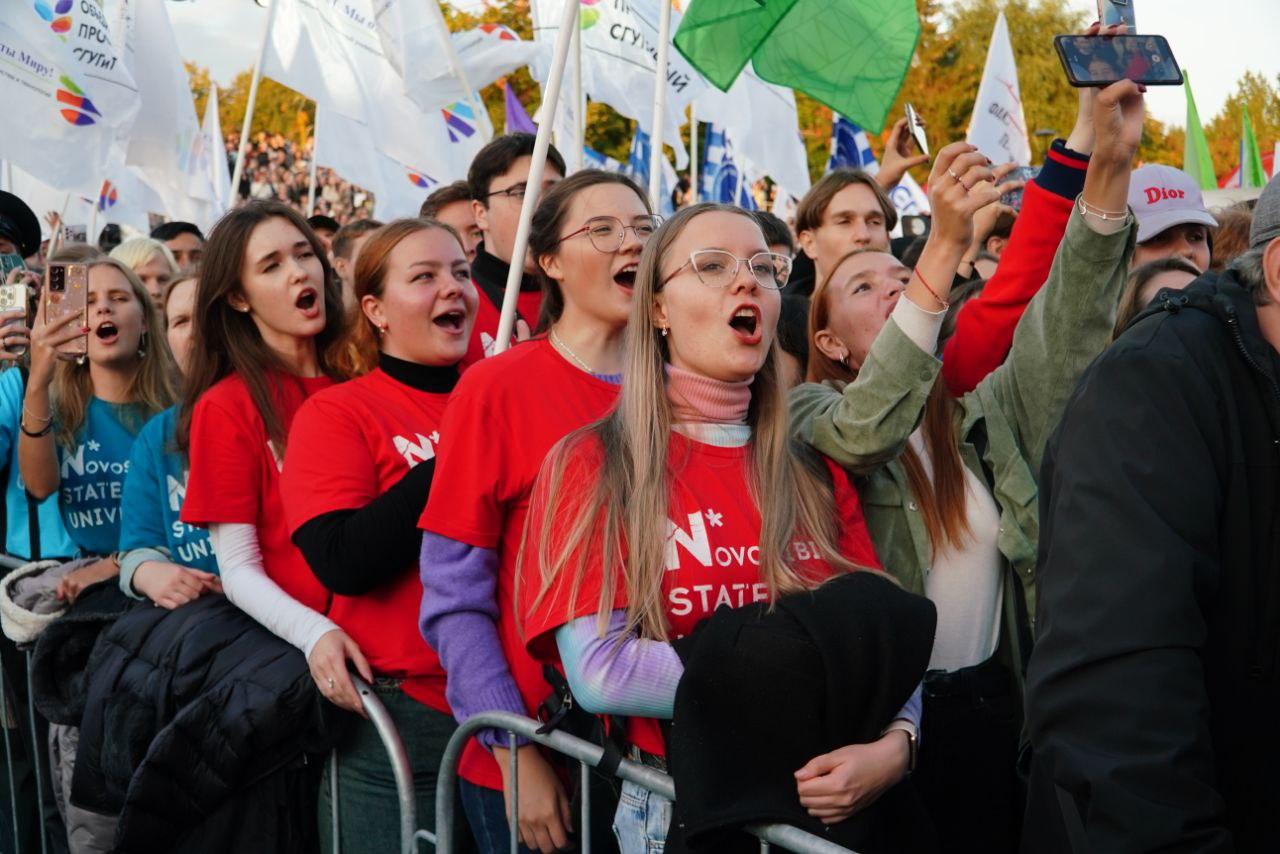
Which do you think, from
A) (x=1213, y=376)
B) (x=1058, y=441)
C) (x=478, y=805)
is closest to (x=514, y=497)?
(x=478, y=805)

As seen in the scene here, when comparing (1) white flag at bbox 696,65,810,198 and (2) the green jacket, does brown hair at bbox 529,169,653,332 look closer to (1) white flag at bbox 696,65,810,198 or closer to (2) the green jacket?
(2) the green jacket

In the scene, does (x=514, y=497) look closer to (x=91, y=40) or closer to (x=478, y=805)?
(x=478, y=805)

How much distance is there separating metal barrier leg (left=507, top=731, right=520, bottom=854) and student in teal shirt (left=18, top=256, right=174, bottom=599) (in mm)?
2050

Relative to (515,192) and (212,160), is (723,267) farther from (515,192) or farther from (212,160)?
(212,160)

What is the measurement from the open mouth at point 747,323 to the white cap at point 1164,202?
224 cm

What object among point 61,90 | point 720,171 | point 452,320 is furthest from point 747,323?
point 720,171

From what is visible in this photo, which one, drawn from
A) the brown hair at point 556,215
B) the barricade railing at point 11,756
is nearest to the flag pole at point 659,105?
the brown hair at point 556,215

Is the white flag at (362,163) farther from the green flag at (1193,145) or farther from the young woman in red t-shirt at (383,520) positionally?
the young woman in red t-shirt at (383,520)

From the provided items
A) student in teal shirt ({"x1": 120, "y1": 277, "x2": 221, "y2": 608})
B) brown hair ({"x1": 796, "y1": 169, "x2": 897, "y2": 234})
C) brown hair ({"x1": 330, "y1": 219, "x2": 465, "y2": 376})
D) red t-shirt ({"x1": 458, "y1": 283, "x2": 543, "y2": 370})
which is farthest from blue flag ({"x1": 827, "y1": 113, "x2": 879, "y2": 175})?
student in teal shirt ({"x1": 120, "y1": 277, "x2": 221, "y2": 608})

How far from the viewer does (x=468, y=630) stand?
285 centimetres

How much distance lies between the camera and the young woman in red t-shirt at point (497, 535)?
284 centimetres

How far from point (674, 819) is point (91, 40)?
275 inches

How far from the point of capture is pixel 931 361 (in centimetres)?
267

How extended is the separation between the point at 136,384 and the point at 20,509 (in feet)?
1.91
